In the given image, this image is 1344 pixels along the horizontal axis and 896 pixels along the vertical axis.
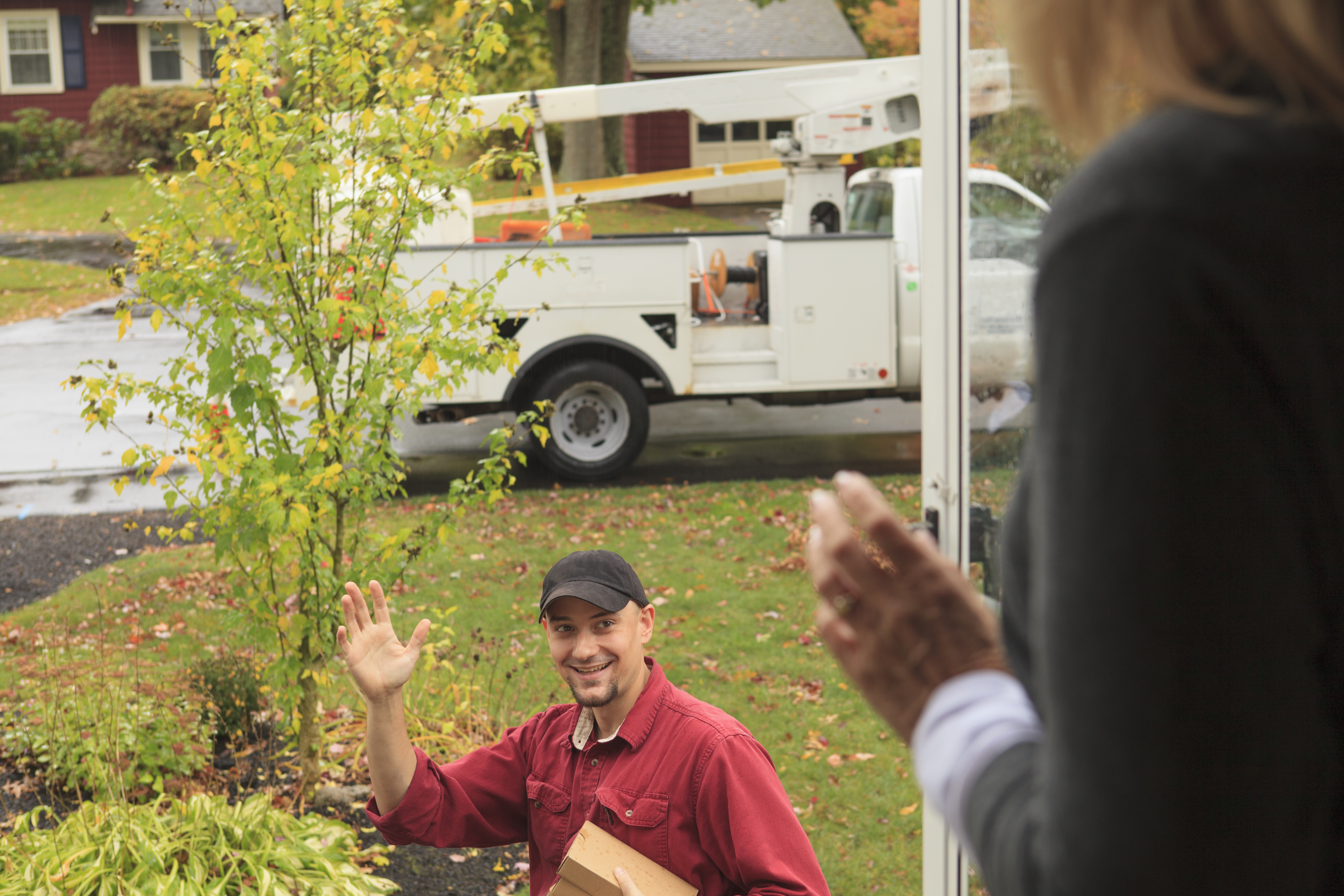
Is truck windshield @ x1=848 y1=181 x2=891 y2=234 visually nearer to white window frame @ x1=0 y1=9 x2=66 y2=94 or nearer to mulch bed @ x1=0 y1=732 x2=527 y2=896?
mulch bed @ x1=0 y1=732 x2=527 y2=896

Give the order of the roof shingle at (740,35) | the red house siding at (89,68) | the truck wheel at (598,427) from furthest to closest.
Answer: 1. the red house siding at (89,68)
2. the roof shingle at (740,35)
3. the truck wheel at (598,427)

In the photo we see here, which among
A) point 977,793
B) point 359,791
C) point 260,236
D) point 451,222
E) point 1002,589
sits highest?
point 451,222

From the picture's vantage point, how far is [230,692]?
5.20 m

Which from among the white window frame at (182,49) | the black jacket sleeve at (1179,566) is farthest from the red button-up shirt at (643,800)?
the white window frame at (182,49)

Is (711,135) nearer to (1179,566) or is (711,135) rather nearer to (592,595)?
(592,595)

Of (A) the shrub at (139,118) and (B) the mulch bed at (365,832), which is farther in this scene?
(A) the shrub at (139,118)

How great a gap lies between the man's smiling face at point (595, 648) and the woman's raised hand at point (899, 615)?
72.8 inches

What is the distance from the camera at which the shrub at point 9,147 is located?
101 ft

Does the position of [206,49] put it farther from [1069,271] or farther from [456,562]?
[1069,271]

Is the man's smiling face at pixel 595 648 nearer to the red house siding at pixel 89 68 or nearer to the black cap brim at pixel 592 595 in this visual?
the black cap brim at pixel 592 595

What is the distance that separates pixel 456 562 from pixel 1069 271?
7.63m

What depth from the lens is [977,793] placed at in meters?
0.87

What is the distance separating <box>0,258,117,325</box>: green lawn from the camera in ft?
64.0

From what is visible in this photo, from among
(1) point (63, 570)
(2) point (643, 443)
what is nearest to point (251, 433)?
(1) point (63, 570)
